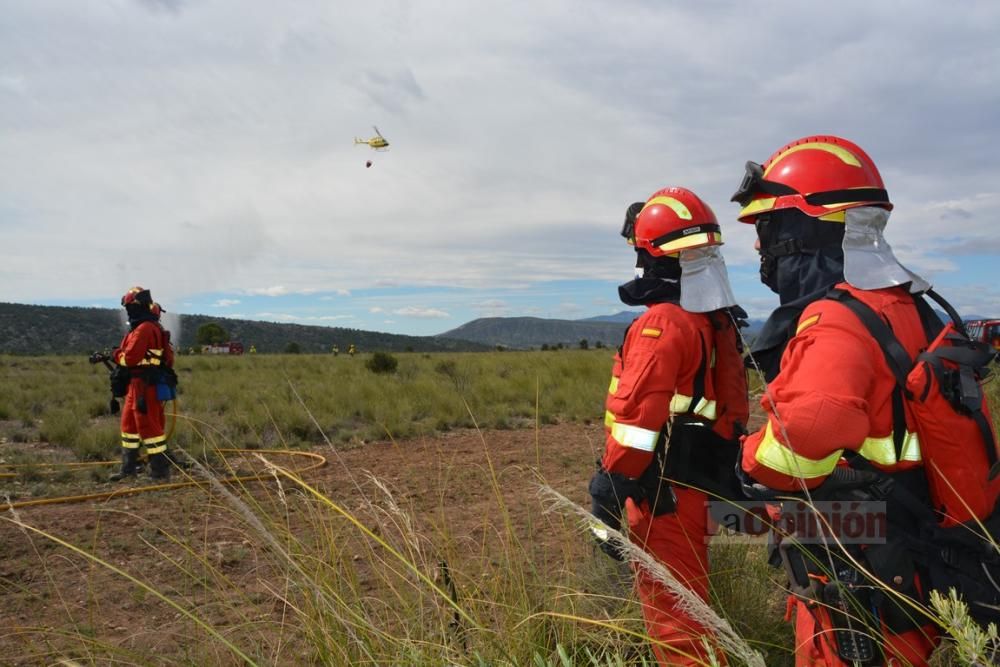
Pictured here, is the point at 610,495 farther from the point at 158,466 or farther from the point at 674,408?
the point at 158,466

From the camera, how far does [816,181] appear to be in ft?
6.95

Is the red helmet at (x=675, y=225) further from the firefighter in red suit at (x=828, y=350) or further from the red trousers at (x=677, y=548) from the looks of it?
the red trousers at (x=677, y=548)

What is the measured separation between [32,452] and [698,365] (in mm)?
10328

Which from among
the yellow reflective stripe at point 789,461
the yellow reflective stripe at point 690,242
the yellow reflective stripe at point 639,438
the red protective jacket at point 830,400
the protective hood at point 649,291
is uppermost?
the yellow reflective stripe at point 690,242

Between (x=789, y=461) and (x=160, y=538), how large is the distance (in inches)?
215

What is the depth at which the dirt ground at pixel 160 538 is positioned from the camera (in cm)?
272

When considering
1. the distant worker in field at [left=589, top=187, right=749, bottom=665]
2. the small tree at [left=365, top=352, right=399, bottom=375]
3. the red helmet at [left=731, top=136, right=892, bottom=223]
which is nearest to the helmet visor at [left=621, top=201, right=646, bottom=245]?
the distant worker in field at [left=589, top=187, right=749, bottom=665]

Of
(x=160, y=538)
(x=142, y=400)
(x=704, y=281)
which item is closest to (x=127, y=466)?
(x=142, y=400)

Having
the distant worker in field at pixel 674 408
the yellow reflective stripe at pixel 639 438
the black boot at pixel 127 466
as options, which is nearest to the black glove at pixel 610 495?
the distant worker in field at pixel 674 408

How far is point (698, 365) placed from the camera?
2746 millimetres

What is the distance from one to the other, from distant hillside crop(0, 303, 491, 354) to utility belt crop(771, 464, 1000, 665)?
4394 cm

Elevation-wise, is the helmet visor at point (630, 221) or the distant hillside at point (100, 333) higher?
the helmet visor at point (630, 221)

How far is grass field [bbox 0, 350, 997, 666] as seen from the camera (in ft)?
6.59

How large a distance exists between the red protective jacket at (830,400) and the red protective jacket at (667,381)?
61 centimetres
